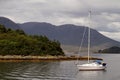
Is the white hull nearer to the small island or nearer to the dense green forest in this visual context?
the small island

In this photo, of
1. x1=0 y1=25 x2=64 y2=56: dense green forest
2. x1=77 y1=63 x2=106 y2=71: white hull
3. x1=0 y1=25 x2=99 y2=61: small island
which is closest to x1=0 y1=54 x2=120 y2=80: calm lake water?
x1=77 y1=63 x2=106 y2=71: white hull

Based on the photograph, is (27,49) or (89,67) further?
(27,49)

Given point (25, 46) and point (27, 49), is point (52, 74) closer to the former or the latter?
point (27, 49)

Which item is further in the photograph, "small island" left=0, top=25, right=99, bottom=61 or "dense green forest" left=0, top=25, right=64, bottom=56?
"dense green forest" left=0, top=25, right=64, bottom=56

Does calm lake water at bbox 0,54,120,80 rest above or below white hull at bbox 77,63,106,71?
below

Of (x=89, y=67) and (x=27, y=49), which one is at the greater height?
(x=27, y=49)

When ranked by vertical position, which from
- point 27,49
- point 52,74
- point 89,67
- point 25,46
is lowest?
point 52,74

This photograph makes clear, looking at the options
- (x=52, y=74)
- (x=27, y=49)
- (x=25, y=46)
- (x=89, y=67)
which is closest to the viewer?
(x=52, y=74)

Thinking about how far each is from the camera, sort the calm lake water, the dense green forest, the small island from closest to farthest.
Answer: the calm lake water, the small island, the dense green forest

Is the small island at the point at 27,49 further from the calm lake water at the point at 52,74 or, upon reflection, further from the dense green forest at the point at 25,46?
the calm lake water at the point at 52,74

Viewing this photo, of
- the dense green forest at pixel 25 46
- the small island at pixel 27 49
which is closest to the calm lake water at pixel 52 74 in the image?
the small island at pixel 27 49

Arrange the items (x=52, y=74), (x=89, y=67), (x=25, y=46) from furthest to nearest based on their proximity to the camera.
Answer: (x=25, y=46) < (x=89, y=67) < (x=52, y=74)

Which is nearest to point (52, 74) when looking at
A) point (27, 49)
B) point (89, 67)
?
point (89, 67)

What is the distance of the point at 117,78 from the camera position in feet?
219
